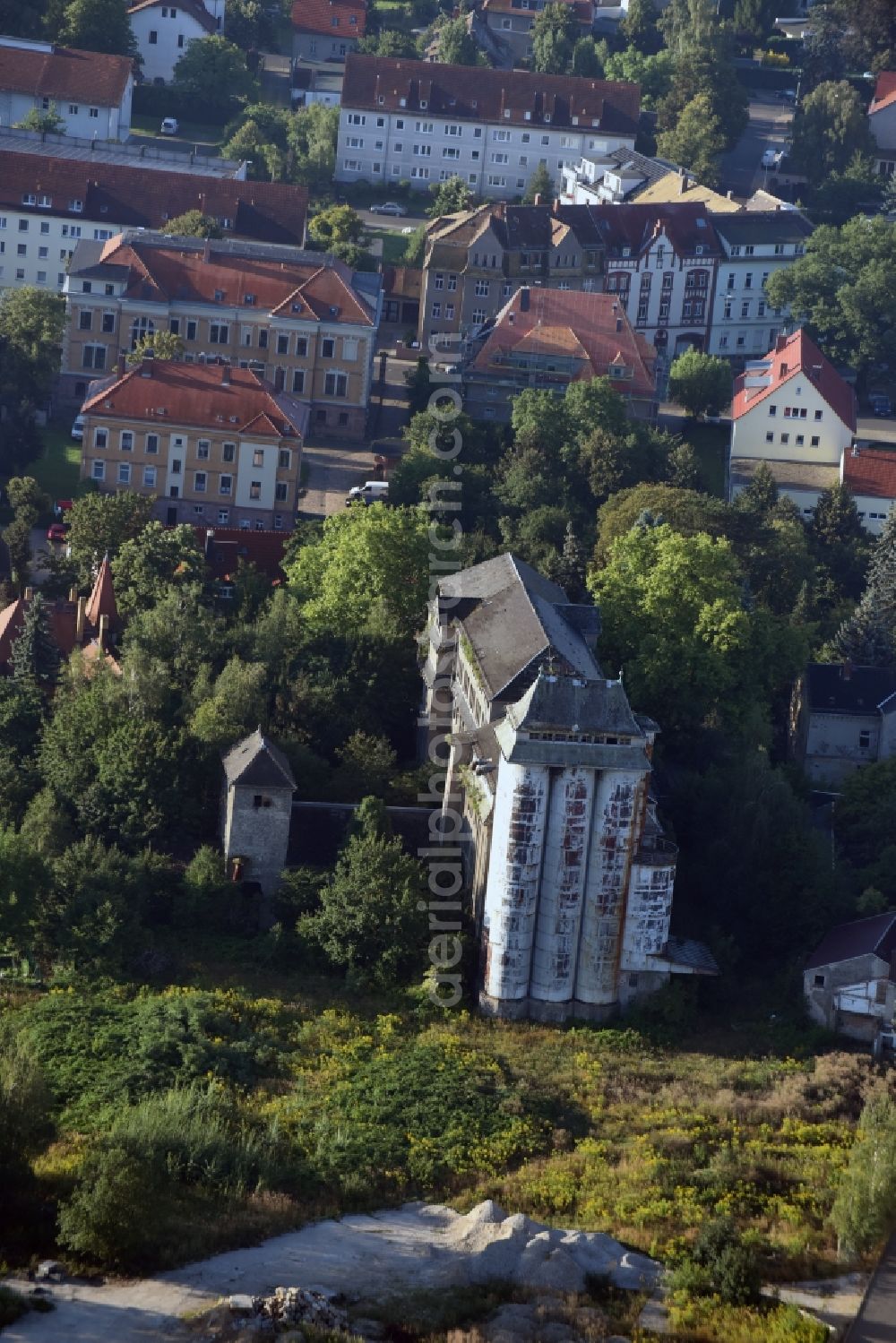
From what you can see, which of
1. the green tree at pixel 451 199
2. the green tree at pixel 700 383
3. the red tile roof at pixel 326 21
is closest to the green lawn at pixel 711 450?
the green tree at pixel 700 383

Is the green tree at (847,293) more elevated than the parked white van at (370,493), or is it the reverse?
the green tree at (847,293)

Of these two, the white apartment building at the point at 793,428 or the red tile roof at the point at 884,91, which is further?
the red tile roof at the point at 884,91

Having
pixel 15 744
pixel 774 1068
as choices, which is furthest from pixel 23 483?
pixel 774 1068

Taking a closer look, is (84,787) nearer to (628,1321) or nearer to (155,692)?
(155,692)

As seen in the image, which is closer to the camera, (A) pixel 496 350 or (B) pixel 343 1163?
(B) pixel 343 1163

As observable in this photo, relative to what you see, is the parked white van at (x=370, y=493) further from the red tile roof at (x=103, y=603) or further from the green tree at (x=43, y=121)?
the green tree at (x=43, y=121)

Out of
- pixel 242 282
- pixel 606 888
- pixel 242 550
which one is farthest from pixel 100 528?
pixel 606 888

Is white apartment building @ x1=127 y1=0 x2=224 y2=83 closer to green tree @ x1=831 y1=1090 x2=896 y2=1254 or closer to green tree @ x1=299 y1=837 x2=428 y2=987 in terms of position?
green tree @ x1=299 y1=837 x2=428 y2=987
